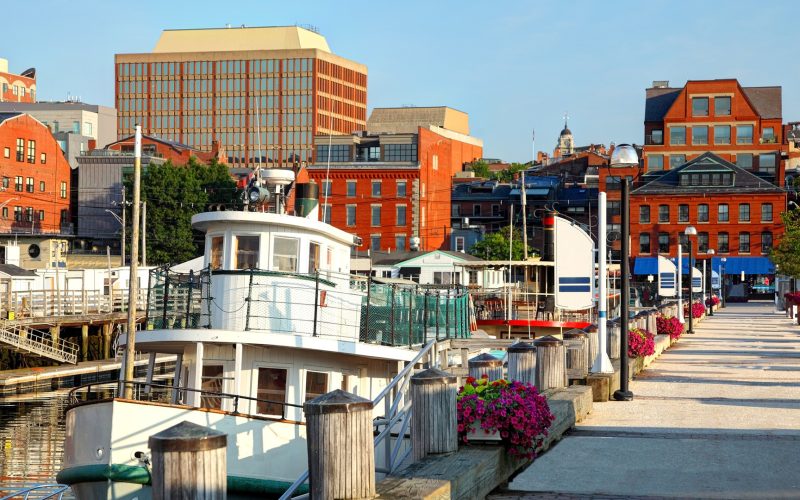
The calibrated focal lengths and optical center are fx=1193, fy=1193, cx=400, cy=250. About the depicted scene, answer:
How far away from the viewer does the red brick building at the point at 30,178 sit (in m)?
105

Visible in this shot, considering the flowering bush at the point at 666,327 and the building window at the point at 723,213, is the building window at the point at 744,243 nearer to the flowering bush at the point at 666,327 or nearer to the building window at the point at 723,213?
the building window at the point at 723,213

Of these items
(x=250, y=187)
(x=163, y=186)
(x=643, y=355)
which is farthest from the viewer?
(x=163, y=186)

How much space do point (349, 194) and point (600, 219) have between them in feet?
299

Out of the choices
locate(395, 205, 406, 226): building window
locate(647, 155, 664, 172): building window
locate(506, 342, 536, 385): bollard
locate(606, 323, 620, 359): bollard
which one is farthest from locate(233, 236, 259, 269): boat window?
A: locate(647, 155, 664, 172): building window

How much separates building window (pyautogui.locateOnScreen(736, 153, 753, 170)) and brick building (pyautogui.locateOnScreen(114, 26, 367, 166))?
6407cm

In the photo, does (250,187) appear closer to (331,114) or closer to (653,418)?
(653,418)

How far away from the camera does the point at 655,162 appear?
128m

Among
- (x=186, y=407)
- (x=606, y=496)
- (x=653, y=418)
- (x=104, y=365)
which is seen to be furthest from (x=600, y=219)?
(x=104, y=365)

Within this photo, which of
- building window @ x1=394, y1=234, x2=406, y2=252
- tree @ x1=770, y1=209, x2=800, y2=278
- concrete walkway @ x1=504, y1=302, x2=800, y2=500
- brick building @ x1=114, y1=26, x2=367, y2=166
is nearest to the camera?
concrete walkway @ x1=504, y1=302, x2=800, y2=500

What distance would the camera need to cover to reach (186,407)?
1748cm

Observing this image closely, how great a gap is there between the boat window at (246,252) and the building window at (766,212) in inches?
4019

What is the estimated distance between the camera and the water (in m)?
27.7

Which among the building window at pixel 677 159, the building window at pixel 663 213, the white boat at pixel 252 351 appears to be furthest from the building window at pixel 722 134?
the white boat at pixel 252 351

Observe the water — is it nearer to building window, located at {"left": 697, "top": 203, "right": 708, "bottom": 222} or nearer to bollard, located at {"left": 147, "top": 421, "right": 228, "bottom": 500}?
bollard, located at {"left": 147, "top": 421, "right": 228, "bottom": 500}
